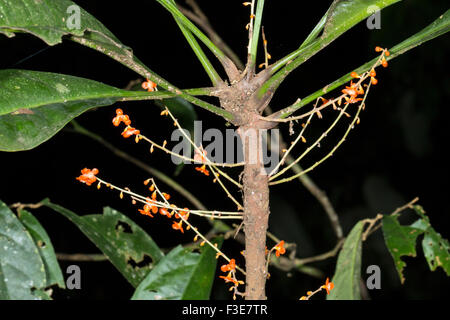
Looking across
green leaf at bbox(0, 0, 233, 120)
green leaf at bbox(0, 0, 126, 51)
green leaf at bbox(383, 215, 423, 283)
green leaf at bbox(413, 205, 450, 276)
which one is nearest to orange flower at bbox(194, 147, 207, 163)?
green leaf at bbox(0, 0, 233, 120)

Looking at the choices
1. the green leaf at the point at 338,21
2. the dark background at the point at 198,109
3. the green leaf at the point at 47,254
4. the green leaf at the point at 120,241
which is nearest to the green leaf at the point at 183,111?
the dark background at the point at 198,109

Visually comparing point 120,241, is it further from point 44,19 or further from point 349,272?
point 44,19

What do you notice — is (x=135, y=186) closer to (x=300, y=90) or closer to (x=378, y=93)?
(x=300, y=90)

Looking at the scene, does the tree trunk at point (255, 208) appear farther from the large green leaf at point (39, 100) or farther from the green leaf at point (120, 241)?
the green leaf at point (120, 241)

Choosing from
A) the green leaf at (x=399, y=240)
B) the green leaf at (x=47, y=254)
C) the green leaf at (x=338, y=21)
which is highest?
the green leaf at (x=338, y=21)

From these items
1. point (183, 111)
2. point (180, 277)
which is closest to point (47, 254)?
point (180, 277)

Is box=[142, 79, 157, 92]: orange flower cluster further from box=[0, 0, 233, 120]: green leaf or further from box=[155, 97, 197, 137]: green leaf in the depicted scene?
box=[155, 97, 197, 137]: green leaf
